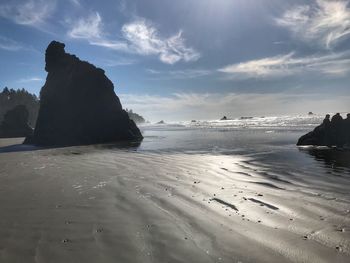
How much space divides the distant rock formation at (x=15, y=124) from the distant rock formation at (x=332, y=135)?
6296cm

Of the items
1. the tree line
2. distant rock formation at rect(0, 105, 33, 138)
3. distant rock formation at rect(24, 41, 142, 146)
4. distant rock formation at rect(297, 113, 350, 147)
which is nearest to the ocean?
distant rock formation at rect(297, 113, 350, 147)

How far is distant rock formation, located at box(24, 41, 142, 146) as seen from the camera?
4828cm

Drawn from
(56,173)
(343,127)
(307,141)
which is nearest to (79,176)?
(56,173)

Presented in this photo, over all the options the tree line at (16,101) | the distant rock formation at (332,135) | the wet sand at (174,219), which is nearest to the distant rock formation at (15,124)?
the tree line at (16,101)

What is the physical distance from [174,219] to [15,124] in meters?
74.9

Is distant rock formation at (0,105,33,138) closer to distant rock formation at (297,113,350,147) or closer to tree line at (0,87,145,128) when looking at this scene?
tree line at (0,87,145,128)

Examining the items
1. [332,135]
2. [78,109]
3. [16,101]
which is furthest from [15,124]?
[332,135]

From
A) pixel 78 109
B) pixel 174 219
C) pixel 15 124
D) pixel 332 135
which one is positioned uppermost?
pixel 78 109

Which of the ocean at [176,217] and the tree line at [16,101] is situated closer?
the ocean at [176,217]

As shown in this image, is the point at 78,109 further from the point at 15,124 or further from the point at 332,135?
the point at 332,135

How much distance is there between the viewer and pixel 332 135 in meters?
31.4

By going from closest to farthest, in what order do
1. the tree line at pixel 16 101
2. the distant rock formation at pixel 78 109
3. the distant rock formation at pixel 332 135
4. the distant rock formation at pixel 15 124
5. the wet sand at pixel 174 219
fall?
the wet sand at pixel 174 219, the distant rock formation at pixel 332 135, the distant rock formation at pixel 78 109, the distant rock formation at pixel 15 124, the tree line at pixel 16 101

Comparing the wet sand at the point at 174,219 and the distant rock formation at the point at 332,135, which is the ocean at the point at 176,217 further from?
the distant rock formation at the point at 332,135

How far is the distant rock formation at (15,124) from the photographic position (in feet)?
235
